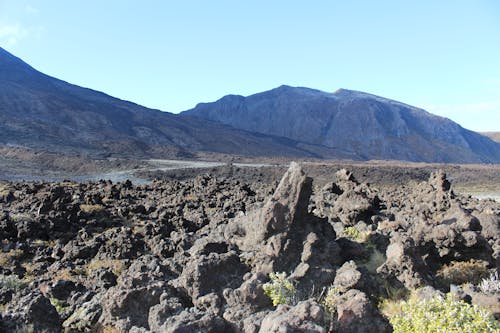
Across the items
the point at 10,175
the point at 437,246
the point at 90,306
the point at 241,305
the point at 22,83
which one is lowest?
the point at 10,175

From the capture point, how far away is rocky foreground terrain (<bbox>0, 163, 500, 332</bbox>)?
20.9 feet

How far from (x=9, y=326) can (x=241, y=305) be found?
3193 millimetres

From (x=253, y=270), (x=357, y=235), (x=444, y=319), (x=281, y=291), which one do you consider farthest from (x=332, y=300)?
(x=357, y=235)

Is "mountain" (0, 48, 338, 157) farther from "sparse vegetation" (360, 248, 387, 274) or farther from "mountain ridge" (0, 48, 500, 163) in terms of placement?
"sparse vegetation" (360, 248, 387, 274)

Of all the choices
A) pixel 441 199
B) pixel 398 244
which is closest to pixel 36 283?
pixel 398 244

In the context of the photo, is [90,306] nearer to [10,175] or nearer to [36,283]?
[36,283]

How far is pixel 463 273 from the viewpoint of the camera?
9.15 m

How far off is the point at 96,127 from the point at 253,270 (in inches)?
3475

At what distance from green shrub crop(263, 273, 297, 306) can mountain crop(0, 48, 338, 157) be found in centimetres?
6845

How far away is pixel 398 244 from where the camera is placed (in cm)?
875

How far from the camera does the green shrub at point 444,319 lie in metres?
5.30

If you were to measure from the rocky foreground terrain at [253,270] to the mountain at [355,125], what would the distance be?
412 ft

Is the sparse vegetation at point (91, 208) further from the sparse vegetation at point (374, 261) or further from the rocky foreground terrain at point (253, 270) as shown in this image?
the sparse vegetation at point (374, 261)

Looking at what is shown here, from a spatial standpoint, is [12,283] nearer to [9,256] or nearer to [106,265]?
[106,265]
